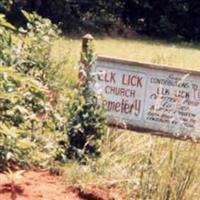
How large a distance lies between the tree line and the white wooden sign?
600 inches

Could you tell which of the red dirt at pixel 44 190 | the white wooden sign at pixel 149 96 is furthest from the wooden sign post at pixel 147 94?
the red dirt at pixel 44 190

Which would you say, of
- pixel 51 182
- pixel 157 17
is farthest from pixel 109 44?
pixel 51 182

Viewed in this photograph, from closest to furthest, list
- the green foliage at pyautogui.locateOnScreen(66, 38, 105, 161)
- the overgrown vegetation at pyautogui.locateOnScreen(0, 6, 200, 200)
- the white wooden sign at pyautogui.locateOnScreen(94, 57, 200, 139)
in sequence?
1. the overgrown vegetation at pyautogui.locateOnScreen(0, 6, 200, 200)
2. the green foliage at pyautogui.locateOnScreen(66, 38, 105, 161)
3. the white wooden sign at pyautogui.locateOnScreen(94, 57, 200, 139)

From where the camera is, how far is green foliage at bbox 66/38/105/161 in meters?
5.73

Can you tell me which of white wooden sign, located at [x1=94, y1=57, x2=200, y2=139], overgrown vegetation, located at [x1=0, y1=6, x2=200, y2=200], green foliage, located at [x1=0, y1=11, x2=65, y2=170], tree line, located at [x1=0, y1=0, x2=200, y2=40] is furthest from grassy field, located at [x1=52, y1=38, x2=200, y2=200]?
tree line, located at [x1=0, y1=0, x2=200, y2=40]

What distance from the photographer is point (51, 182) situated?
16.4 feet

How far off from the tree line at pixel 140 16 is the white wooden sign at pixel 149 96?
1523cm

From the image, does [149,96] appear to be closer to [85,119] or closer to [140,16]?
[85,119]

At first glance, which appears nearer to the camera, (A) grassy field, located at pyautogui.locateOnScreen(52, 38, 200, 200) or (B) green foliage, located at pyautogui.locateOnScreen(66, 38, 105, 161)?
(A) grassy field, located at pyautogui.locateOnScreen(52, 38, 200, 200)

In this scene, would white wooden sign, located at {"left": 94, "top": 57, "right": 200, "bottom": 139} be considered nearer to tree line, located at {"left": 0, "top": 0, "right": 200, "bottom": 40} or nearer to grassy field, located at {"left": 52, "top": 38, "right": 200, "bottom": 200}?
grassy field, located at {"left": 52, "top": 38, "right": 200, "bottom": 200}

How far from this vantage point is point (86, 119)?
575cm

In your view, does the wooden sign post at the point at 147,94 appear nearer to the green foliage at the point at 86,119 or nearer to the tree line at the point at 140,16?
the green foliage at the point at 86,119

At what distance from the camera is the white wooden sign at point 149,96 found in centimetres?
583

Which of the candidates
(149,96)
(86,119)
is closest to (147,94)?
(149,96)
